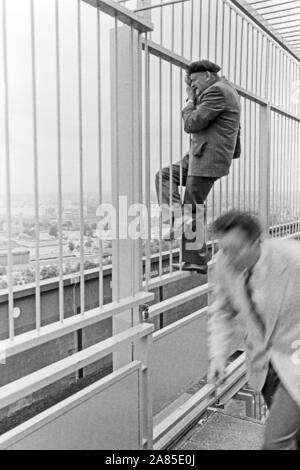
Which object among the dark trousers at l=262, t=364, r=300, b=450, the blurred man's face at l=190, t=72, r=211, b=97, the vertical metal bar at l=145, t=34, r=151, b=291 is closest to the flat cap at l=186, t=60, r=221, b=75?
the blurred man's face at l=190, t=72, r=211, b=97

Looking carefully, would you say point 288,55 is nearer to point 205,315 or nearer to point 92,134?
point 205,315

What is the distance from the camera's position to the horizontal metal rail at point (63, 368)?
62.6 inches

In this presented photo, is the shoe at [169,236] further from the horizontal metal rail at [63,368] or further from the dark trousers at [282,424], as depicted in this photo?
the dark trousers at [282,424]

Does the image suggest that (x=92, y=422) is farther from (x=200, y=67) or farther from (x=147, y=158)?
(x=200, y=67)

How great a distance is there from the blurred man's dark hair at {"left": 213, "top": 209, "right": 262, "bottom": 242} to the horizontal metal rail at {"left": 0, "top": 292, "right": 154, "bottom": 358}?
0.57 meters

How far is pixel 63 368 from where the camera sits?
1.81m

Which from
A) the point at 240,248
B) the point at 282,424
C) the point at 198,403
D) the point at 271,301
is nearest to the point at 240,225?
the point at 240,248

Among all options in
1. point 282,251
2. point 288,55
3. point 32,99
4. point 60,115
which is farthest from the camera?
point 288,55

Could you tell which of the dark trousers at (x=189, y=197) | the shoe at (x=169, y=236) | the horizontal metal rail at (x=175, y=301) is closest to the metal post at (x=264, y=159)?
the horizontal metal rail at (x=175, y=301)

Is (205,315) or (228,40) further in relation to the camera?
(228,40)

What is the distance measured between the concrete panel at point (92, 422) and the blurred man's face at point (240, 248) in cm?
77

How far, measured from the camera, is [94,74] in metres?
2.02

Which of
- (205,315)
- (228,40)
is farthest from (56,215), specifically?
(228,40)

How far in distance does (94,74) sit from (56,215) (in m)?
0.62
